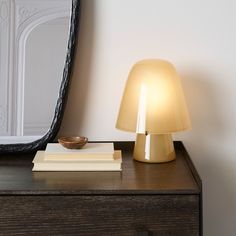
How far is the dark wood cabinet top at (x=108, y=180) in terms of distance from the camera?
873mm

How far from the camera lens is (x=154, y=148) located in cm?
108

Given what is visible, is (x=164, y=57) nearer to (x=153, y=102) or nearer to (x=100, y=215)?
(x=153, y=102)

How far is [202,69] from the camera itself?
1.25m

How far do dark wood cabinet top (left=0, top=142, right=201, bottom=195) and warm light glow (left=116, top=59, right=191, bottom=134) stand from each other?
0.11 meters

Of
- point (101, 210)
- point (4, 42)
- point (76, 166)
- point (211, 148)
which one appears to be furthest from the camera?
point (211, 148)

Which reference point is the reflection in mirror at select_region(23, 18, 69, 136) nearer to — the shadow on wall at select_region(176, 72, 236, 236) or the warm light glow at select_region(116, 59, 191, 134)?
the warm light glow at select_region(116, 59, 191, 134)

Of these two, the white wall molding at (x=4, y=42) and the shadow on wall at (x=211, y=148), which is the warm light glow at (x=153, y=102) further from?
the white wall molding at (x=4, y=42)

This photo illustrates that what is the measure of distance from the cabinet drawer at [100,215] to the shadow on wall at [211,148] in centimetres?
44

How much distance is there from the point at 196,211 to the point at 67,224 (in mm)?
305

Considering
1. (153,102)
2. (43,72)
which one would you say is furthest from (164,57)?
(43,72)

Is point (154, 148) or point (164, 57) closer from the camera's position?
point (154, 148)

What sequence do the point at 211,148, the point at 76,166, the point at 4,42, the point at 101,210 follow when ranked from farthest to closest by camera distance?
the point at 211,148 < the point at 4,42 < the point at 76,166 < the point at 101,210

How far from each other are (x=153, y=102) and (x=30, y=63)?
0.42 meters

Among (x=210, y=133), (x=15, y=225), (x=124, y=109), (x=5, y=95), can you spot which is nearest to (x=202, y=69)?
(x=210, y=133)
